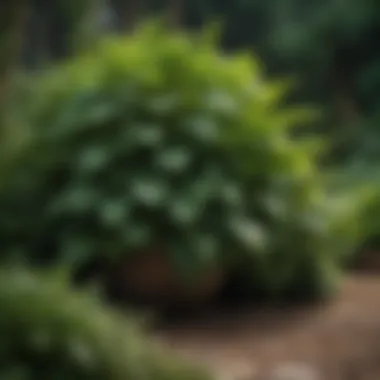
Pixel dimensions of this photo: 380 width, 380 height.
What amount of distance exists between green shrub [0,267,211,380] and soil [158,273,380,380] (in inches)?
15.4

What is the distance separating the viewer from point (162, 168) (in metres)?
4.50

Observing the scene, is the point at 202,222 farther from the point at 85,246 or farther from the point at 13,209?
the point at 13,209

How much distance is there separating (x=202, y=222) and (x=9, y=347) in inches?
62.9

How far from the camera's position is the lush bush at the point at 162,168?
445 cm

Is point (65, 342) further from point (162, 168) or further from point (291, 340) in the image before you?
point (162, 168)

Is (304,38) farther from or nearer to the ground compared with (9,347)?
farther from the ground

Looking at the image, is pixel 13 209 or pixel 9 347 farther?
pixel 13 209

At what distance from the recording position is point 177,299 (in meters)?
4.66

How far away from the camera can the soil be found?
3857mm

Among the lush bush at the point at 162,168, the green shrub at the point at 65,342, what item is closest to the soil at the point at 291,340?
the lush bush at the point at 162,168

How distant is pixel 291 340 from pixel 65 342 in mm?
1376

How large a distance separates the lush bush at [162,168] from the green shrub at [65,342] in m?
1.03

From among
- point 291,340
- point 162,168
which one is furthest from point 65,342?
point 162,168

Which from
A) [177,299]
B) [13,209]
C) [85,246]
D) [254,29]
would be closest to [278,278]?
[177,299]
